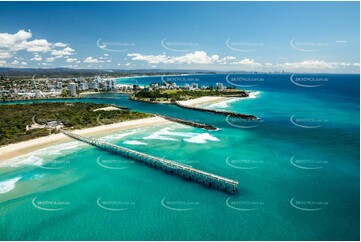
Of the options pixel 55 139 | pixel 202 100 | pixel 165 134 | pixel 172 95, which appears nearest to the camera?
pixel 55 139

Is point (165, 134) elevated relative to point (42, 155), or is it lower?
elevated

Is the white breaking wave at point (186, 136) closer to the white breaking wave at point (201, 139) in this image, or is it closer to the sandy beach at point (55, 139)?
the white breaking wave at point (201, 139)

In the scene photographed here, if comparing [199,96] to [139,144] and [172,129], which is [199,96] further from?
[139,144]

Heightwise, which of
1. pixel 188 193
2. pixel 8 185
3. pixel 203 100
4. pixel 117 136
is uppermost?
pixel 203 100

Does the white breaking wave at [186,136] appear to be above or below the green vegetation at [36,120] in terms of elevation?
below

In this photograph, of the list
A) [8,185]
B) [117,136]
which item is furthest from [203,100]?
[8,185]

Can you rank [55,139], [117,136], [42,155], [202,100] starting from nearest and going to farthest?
[42,155]
[55,139]
[117,136]
[202,100]

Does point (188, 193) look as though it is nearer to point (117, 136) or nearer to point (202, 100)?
point (117, 136)

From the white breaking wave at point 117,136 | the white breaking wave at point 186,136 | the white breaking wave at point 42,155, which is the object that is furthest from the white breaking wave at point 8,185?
the white breaking wave at point 186,136
